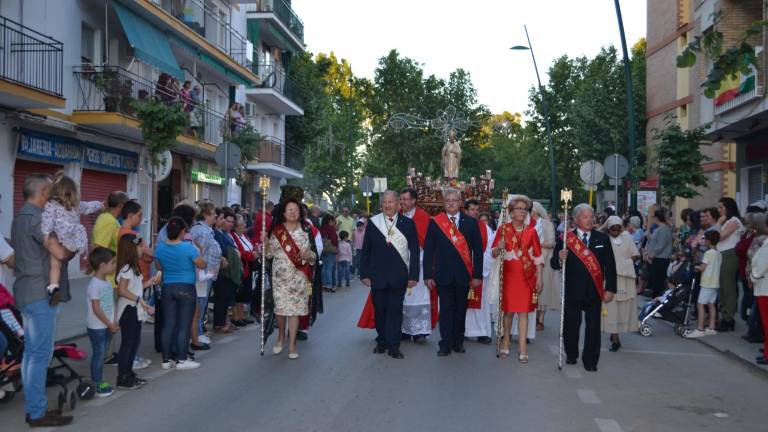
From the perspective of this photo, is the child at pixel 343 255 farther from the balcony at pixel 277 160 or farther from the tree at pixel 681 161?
the balcony at pixel 277 160

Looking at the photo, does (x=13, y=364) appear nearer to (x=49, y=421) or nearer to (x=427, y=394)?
(x=49, y=421)

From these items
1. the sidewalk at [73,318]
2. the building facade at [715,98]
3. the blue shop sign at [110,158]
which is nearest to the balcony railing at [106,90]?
the blue shop sign at [110,158]

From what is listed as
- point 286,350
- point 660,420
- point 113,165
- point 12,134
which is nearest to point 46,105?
point 12,134

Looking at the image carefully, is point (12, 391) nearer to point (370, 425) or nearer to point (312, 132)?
point (370, 425)

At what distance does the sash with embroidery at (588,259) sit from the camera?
9758 mm

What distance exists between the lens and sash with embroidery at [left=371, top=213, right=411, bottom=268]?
10.6 m

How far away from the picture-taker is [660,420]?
7.18m

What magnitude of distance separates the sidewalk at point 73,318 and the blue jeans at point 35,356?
15.8 ft

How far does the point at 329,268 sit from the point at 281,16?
22216mm

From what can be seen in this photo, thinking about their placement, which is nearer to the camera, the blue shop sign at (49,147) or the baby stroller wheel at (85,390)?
the baby stroller wheel at (85,390)

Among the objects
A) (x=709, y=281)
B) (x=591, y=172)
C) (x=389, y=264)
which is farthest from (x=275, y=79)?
(x=389, y=264)

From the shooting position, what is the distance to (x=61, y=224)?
6809 millimetres

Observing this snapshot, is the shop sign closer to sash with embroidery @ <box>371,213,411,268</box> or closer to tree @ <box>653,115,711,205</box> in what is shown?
tree @ <box>653,115,711,205</box>

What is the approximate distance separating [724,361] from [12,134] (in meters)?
14.6
